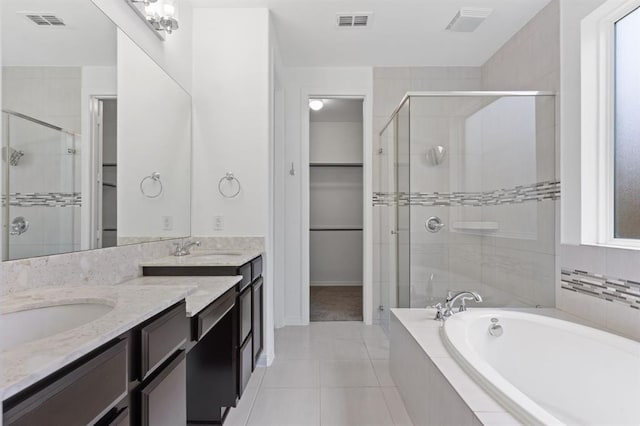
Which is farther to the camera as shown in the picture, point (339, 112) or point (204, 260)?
point (339, 112)

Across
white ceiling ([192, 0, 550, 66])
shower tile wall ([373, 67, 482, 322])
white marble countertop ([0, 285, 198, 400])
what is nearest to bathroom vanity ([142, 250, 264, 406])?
white marble countertop ([0, 285, 198, 400])

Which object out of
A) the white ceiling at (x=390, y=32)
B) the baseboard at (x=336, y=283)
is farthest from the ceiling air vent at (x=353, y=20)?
the baseboard at (x=336, y=283)

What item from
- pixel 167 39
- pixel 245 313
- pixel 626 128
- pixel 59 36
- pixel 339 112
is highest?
pixel 339 112

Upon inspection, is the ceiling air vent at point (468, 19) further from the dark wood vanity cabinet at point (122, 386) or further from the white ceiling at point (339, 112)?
the dark wood vanity cabinet at point (122, 386)

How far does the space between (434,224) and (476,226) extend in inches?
12.7

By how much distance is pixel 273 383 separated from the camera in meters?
2.20

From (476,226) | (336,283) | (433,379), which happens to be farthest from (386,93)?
(336,283)

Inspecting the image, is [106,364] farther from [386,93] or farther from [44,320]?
[386,93]

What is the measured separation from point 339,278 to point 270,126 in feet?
11.0

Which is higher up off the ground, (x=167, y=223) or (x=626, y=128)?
(x=626, y=128)

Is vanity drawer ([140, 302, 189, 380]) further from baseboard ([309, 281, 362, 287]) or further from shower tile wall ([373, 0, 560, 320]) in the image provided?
baseboard ([309, 281, 362, 287])

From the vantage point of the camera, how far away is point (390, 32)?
280cm

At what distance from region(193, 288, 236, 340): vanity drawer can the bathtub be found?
1057mm

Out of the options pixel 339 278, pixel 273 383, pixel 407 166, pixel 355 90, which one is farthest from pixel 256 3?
pixel 339 278
